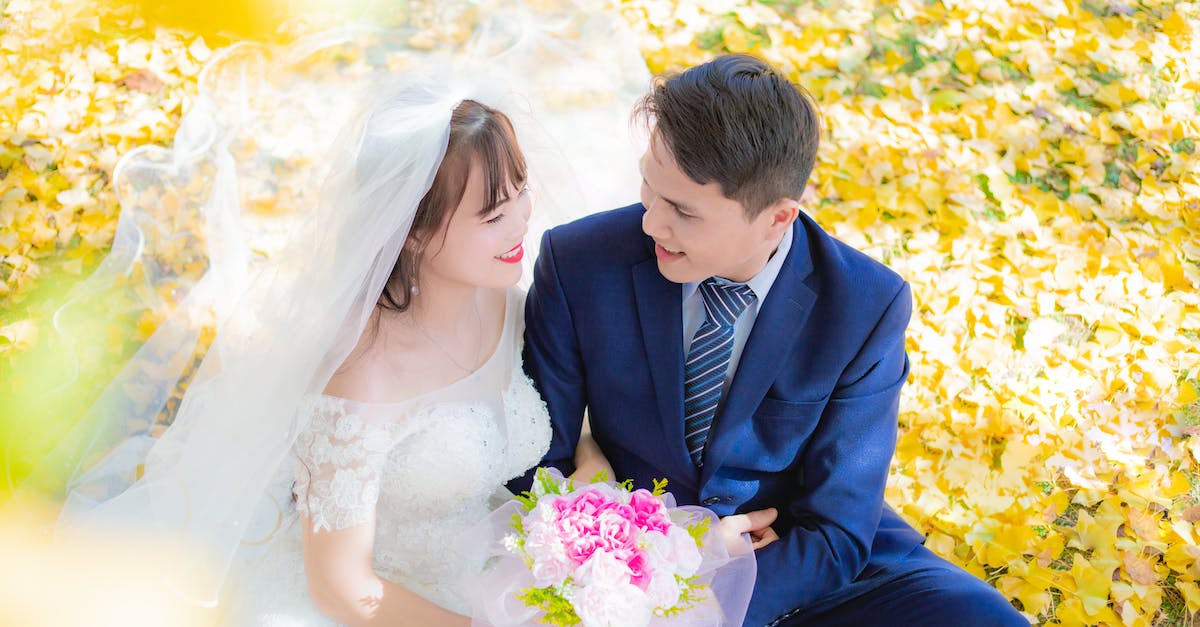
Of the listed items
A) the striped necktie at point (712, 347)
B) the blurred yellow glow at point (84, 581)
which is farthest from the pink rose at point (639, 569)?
the blurred yellow glow at point (84, 581)

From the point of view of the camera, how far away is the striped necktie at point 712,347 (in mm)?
2713

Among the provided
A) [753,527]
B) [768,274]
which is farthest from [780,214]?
[753,527]

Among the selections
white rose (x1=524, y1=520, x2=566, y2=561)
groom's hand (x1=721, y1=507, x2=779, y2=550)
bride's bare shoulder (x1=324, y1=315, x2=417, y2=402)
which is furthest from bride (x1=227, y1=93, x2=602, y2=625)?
white rose (x1=524, y1=520, x2=566, y2=561)

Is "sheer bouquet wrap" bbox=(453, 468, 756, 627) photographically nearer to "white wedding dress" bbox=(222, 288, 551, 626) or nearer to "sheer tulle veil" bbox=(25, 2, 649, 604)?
"white wedding dress" bbox=(222, 288, 551, 626)

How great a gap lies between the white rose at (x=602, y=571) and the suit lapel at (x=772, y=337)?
770 millimetres

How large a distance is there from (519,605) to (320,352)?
0.84 metres

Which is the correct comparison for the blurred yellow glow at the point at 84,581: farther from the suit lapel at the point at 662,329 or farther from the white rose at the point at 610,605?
the suit lapel at the point at 662,329

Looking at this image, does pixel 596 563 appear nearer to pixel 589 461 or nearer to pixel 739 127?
pixel 589 461

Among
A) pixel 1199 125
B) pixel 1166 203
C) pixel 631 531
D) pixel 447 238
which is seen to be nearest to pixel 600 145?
pixel 447 238

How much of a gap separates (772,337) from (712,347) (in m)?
0.17

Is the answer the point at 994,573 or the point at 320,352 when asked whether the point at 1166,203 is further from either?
the point at 320,352

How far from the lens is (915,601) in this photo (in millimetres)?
2684

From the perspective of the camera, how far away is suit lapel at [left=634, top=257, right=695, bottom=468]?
271 centimetres

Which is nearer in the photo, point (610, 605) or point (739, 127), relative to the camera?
point (610, 605)
